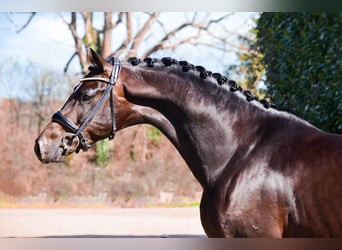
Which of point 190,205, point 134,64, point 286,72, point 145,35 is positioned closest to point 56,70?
point 145,35

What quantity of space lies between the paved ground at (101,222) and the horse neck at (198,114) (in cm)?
493

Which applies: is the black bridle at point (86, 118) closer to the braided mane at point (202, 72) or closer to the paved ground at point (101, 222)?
the braided mane at point (202, 72)

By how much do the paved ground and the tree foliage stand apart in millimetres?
2832

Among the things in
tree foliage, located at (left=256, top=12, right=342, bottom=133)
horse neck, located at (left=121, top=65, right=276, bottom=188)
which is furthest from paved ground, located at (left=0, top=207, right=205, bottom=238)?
horse neck, located at (left=121, top=65, right=276, bottom=188)

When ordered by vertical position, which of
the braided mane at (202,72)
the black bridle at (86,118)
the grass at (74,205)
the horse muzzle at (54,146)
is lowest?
the grass at (74,205)

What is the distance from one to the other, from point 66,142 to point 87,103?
0.21 metres

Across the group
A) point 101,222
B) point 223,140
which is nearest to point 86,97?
point 223,140

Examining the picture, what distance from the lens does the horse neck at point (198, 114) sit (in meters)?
2.73

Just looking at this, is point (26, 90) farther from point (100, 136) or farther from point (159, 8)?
point (100, 136)

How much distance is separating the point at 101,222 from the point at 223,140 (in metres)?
6.68

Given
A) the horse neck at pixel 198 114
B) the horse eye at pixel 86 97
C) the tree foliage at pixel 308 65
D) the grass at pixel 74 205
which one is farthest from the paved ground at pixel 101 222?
the horse eye at pixel 86 97

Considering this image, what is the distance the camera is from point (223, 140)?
8.97 ft

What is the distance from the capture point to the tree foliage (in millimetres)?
4688

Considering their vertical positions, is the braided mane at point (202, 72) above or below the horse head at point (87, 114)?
above
